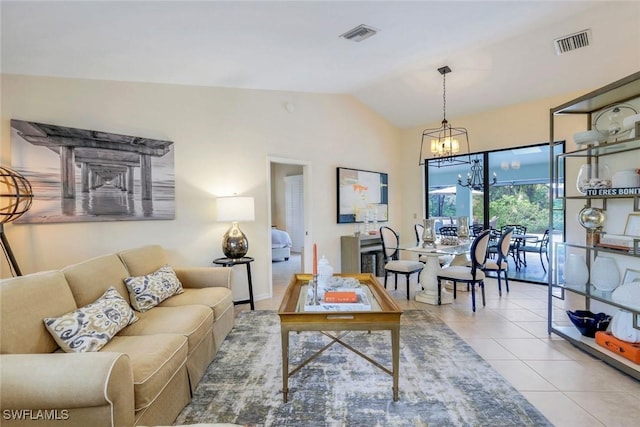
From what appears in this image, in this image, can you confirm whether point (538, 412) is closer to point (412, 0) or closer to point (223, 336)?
point (223, 336)

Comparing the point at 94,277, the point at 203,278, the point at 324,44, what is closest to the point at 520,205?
the point at 324,44

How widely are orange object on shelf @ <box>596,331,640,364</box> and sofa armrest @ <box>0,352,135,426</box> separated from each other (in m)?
3.37

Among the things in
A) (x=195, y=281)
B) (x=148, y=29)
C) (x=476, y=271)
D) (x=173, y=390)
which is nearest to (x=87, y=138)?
(x=148, y=29)

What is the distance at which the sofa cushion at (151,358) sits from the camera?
1.62m

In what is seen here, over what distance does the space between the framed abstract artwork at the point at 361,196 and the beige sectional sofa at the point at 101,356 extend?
321 cm

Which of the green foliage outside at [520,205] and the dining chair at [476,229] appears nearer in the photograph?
the green foliage outside at [520,205]

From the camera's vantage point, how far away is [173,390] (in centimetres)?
195

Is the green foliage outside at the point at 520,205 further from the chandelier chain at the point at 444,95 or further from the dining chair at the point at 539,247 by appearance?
the chandelier chain at the point at 444,95

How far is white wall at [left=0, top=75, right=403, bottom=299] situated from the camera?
2.95 meters

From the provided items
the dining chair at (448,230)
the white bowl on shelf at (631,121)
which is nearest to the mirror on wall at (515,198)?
the dining chair at (448,230)

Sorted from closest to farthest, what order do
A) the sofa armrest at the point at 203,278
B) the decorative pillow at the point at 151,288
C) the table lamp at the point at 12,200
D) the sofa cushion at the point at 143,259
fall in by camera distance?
the table lamp at the point at 12,200 → the decorative pillow at the point at 151,288 → the sofa cushion at the point at 143,259 → the sofa armrest at the point at 203,278

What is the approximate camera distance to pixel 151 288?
9.02 feet

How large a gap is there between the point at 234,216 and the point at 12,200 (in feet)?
6.38

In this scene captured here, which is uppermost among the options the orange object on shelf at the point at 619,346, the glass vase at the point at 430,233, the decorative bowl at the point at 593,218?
the decorative bowl at the point at 593,218
